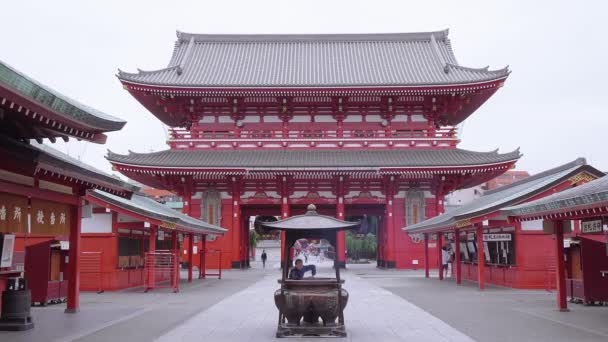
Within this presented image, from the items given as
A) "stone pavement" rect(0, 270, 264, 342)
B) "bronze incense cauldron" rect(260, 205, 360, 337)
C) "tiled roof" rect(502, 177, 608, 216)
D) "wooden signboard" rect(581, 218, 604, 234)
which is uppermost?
"tiled roof" rect(502, 177, 608, 216)

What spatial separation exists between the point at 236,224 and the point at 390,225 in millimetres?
9438

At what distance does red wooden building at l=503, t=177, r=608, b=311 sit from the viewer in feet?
45.0

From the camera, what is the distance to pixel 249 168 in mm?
32906

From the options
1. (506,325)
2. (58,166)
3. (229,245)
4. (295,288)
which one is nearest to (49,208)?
(58,166)

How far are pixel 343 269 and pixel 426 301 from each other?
18.6m

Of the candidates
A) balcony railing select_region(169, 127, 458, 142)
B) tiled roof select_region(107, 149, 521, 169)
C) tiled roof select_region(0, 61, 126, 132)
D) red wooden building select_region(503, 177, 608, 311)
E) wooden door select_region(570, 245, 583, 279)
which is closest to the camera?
tiled roof select_region(0, 61, 126, 132)

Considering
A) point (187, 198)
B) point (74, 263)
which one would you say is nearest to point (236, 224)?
point (187, 198)

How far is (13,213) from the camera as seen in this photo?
473 inches

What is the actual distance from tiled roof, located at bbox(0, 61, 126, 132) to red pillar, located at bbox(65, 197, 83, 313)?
4.71 meters

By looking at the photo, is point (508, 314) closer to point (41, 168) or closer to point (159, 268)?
point (41, 168)

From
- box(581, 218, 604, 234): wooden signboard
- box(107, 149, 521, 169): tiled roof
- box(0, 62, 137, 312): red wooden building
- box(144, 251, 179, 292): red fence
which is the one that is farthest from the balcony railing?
box(581, 218, 604, 234): wooden signboard

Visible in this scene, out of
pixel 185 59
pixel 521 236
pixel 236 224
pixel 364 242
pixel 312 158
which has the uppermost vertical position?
pixel 185 59

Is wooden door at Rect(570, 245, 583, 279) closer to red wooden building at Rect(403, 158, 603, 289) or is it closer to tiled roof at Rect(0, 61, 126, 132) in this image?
red wooden building at Rect(403, 158, 603, 289)

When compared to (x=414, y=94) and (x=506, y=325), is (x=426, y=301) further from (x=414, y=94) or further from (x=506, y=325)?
(x=414, y=94)
